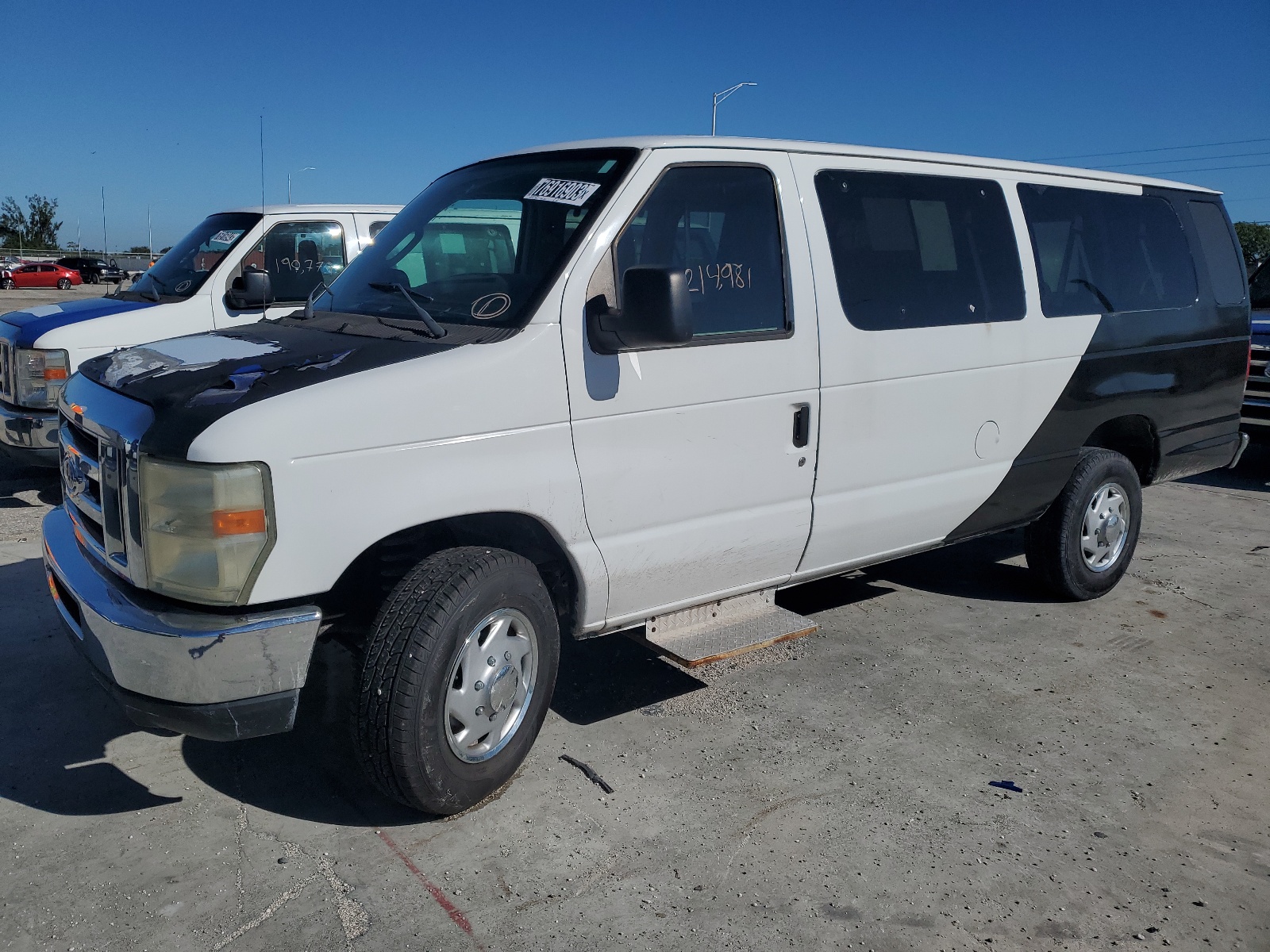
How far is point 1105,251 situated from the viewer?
5.34 metres

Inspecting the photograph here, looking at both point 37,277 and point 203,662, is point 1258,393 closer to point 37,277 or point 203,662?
point 203,662

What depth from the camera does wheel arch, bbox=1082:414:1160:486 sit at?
5.66 meters

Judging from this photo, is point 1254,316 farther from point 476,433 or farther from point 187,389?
point 187,389

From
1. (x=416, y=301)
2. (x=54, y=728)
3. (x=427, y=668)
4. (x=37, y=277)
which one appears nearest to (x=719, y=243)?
(x=416, y=301)

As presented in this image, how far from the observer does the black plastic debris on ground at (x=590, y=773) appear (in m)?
3.67

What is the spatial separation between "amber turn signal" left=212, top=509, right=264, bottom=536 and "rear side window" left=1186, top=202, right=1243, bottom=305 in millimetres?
5352

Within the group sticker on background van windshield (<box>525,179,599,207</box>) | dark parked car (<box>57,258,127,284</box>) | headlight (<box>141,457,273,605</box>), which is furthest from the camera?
dark parked car (<box>57,258,127,284</box>)

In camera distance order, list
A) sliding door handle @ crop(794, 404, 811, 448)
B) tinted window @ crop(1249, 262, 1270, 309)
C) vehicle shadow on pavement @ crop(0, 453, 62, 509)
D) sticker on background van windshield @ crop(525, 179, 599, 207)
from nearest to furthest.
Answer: sticker on background van windshield @ crop(525, 179, 599, 207) < sliding door handle @ crop(794, 404, 811, 448) < vehicle shadow on pavement @ crop(0, 453, 62, 509) < tinted window @ crop(1249, 262, 1270, 309)

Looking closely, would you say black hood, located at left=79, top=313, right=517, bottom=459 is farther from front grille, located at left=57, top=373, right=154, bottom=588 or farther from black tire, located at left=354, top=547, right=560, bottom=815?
black tire, located at left=354, top=547, right=560, bottom=815

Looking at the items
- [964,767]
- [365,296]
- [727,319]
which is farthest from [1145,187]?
[365,296]

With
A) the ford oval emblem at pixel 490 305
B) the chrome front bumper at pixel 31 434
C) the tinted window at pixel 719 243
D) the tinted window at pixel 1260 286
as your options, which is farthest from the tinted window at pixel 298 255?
the tinted window at pixel 1260 286

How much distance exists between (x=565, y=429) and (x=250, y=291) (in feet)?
9.28

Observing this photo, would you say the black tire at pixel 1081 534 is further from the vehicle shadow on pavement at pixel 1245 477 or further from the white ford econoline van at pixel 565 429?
the vehicle shadow on pavement at pixel 1245 477

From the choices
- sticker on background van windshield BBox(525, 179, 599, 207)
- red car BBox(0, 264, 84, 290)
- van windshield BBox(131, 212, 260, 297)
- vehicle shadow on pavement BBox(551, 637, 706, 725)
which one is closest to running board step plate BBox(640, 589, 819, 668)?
vehicle shadow on pavement BBox(551, 637, 706, 725)
